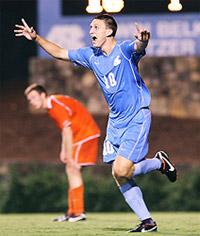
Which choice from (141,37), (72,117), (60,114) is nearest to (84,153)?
(72,117)

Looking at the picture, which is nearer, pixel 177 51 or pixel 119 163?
pixel 119 163

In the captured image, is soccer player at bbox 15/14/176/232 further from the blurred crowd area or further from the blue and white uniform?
the blurred crowd area

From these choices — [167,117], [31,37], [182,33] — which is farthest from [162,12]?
[31,37]

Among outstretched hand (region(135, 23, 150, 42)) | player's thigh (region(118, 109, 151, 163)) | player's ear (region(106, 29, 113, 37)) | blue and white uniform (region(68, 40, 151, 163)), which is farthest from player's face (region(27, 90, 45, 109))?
outstretched hand (region(135, 23, 150, 42))

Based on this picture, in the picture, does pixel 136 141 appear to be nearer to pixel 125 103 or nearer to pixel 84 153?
pixel 125 103

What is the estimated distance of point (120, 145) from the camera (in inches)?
397

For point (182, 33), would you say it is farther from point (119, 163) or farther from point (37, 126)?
point (119, 163)

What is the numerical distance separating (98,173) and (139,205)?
6807mm

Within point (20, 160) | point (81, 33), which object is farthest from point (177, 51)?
point (20, 160)

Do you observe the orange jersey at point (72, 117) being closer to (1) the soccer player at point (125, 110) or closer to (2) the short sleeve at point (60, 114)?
(2) the short sleeve at point (60, 114)

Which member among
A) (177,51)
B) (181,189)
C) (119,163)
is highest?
(177,51)

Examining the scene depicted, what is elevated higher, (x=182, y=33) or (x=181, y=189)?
(x=182, y=33)

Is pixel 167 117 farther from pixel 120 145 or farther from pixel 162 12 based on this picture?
pixel 120 145

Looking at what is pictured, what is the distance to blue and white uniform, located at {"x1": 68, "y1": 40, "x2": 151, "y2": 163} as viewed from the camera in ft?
32.9
